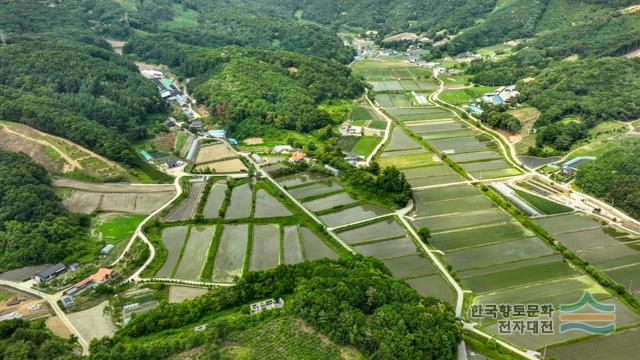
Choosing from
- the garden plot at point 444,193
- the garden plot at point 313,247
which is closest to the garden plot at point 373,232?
the garden plot at point 313,247

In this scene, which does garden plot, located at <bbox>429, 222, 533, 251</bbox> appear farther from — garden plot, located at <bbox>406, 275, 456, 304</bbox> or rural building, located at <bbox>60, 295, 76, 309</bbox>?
rural building, located at <bbox>60, 295, 76, 309</bbox>

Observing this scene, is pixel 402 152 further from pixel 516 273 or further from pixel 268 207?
pixel 516 273

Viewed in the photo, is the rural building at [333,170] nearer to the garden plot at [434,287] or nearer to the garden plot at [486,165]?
the garden plot at [486,165]

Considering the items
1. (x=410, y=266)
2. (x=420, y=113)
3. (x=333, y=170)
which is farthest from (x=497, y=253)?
(x=420, y=113)

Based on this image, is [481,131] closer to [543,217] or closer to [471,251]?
[543,217]

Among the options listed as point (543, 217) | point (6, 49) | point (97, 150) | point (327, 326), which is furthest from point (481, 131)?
point (6, 49)

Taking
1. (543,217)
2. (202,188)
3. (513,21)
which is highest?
(513,21)
